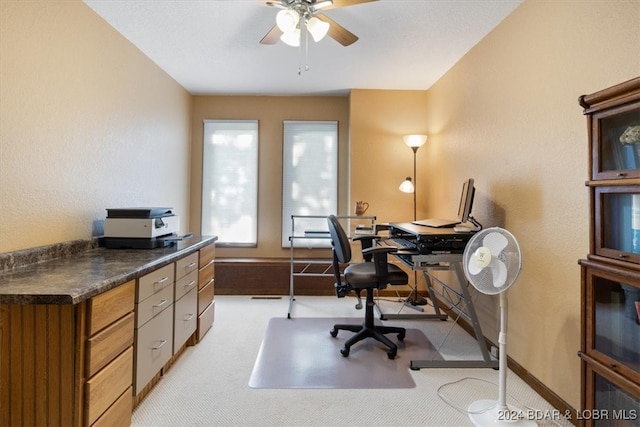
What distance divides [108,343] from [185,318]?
0.93 metres

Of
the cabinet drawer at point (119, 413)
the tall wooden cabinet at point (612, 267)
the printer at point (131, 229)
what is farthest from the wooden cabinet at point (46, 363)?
the tall wooden cabinet at point (612, 267)

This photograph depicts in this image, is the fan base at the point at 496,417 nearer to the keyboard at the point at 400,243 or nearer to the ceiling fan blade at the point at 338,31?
the keyboard at the point at 400,243

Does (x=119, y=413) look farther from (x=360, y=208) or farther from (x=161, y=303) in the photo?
(x=360, y=208)

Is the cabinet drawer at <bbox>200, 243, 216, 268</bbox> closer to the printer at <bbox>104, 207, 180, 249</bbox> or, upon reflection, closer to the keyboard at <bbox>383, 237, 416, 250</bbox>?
the printer at <bbox>104, 207, 180, 249</bbox>

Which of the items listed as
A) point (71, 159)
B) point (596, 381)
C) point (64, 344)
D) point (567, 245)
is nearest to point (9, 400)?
point (64, 344)

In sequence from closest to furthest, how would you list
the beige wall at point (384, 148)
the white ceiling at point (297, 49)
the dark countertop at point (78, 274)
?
the dark countertop at point (78, 274) → the white ceiling at point (297, 49) → the beige wall at point (384, 148)

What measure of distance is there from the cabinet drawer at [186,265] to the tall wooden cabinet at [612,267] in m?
2.24

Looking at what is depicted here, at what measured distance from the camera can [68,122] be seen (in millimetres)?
2084

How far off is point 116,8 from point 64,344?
2.32 metres

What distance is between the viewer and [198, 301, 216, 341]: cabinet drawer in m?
2.59

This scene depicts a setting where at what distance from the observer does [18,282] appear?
51.7 inches

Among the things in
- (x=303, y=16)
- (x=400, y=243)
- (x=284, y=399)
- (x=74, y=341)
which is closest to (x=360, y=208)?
(x=400, y=243)

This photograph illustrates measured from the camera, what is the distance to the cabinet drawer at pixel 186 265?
84.3 inches

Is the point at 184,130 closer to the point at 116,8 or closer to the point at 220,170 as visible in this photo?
the point at 220,170
